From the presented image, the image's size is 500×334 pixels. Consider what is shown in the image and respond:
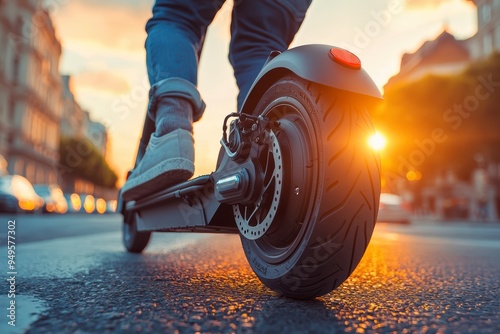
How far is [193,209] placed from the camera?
77.1 inches

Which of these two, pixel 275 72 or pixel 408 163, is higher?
pixel 408 163

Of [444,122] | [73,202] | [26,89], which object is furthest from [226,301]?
[26,89]

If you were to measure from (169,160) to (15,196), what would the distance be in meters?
15.1

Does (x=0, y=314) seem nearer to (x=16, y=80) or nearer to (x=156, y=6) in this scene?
(x=156, y=6)

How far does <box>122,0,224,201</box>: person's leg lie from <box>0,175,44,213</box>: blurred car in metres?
14.3

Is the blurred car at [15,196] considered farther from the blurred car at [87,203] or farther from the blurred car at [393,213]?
the blurred car at [87,203]

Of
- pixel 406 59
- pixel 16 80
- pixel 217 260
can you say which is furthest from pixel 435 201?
pixel 217 260

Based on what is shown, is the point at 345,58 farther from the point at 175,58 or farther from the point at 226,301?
the point at 175,58

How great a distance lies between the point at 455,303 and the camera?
5.27 feet

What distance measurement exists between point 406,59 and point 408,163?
30383 millimetres

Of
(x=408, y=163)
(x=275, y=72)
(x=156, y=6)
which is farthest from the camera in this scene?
(x=408, y=163)

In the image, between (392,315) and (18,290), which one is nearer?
(392,315)

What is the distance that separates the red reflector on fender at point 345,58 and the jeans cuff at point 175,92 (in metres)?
0.77

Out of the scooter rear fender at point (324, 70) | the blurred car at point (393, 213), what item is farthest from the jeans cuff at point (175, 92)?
the blurred car at point (393, 213)
